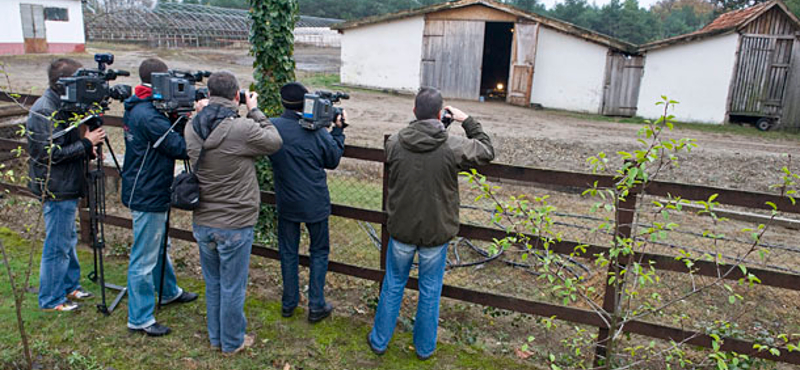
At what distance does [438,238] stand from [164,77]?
1965 millimetres

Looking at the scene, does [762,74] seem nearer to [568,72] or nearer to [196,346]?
[568,72]

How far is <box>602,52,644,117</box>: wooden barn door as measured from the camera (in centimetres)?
1745

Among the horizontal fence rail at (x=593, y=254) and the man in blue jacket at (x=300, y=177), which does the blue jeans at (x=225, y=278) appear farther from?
the horizontal fence rail at (x=593, y=254)

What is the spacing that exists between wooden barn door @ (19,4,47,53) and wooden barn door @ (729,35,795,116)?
2829 cm

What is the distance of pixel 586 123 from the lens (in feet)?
54.1

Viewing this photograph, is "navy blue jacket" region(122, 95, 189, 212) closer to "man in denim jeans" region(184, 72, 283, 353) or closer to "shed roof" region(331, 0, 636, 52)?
"man in denim jeans" region(184, 72, 283, 353)

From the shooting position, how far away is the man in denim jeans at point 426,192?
135 inches

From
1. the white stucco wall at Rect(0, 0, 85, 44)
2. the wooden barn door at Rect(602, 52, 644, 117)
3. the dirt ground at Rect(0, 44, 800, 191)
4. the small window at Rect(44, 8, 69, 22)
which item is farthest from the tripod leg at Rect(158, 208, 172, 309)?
the small window at Rect(44, 8, 69, 22)

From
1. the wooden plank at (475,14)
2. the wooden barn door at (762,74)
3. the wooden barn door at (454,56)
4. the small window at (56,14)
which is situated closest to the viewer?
the wooden barn door at (762,74)

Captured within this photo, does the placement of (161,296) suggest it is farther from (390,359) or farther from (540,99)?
(540,99)

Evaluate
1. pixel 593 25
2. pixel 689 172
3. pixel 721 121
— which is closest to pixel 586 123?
pixel 721 121

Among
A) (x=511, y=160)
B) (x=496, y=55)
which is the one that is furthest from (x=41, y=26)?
(x=511, y=160)

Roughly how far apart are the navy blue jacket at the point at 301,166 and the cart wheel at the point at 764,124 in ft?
54.0

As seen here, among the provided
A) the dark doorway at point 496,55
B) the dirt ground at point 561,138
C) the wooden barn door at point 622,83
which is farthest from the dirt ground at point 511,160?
the dark doorway at point 496,55
